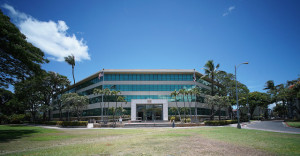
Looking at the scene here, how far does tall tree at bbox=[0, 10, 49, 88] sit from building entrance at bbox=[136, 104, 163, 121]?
94.6 ft

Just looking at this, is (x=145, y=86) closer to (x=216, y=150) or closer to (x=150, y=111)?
(x=150, y=111)

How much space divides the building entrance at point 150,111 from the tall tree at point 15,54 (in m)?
28.8

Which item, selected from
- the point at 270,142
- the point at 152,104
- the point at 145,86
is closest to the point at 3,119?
the point at 145,86

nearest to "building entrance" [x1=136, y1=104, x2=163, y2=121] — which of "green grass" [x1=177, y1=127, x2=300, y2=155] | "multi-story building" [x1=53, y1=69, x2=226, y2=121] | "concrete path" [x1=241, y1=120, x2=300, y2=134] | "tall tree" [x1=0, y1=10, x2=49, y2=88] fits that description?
"multi-story building" [x1=53, y1=69, x2=226, y2=121]

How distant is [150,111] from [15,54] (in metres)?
34.5

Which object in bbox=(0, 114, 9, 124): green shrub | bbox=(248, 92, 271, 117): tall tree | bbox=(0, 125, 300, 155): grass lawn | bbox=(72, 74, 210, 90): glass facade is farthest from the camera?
bbox=(248, 92, 271, 117): tall tree

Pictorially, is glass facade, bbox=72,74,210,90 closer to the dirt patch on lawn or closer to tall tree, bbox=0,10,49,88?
tall tree, bbox=0,10,49,88

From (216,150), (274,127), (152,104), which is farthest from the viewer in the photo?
(152,104)

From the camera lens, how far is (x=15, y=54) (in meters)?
19.0

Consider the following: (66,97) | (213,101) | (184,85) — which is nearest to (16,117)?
(66,97)

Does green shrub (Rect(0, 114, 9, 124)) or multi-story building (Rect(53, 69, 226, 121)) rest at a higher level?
multi-story building (Rect(53, 69, 226, 121))

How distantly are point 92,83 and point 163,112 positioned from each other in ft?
85.5

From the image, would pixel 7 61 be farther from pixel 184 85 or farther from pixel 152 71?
pixel 184 85

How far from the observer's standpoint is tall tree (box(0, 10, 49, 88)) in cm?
1812
